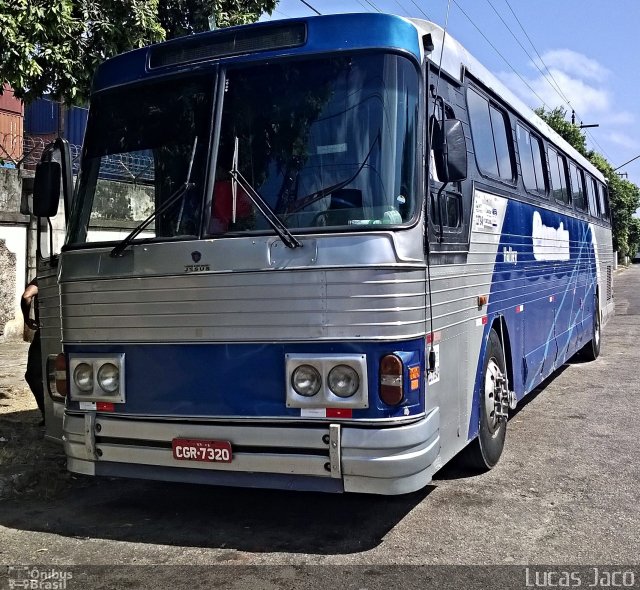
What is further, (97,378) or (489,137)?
(489,137)

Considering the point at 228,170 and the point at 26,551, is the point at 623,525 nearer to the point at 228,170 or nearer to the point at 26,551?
the point at 228,170

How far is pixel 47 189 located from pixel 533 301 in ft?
15.8

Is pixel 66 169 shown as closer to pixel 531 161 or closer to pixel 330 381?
pixel 330 381

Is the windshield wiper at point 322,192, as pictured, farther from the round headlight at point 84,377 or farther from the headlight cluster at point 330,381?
the round headlight at point 84,377

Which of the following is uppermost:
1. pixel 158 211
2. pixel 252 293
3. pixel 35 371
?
pixel 158 211

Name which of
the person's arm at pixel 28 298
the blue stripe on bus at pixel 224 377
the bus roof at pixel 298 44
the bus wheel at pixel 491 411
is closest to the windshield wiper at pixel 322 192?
the bus roof at pixel 298 44

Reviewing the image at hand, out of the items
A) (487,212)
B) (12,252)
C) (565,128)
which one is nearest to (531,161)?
(487,212)

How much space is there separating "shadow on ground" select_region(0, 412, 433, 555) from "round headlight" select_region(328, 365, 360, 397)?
40.8 inches

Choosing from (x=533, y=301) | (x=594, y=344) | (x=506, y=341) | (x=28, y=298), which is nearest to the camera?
(x=506, y=341)

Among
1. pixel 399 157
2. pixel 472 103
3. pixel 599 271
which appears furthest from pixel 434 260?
pixel 599 271

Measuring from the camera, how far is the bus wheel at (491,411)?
19.3ft

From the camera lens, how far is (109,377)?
16.0 feet

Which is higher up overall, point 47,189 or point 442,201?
point 47,189

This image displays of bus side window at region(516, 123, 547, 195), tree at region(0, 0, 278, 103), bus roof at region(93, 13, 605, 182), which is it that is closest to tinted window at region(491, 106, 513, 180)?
bus side window at region(516, 123, 547, 195)
